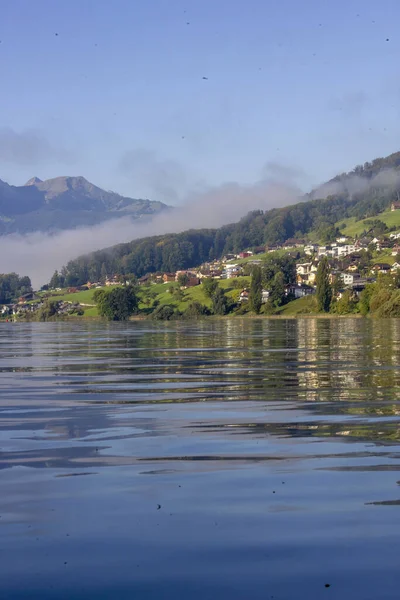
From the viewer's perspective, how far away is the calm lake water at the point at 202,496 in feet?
28.5

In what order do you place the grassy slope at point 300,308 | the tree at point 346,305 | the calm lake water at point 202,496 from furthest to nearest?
1. the grassy slope at point 300,308
2. the tree at point 346,305
3. the calm lake water at point 202,496

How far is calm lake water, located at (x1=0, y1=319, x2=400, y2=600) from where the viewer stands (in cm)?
869

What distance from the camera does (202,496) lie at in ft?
38.4

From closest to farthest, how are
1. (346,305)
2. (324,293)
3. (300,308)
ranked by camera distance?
(346,305), (324,293), (300,308)

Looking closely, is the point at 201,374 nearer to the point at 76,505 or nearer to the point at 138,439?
the point at 138,439

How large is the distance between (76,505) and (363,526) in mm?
3821

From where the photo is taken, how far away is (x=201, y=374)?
31594mm

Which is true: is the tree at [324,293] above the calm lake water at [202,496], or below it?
above

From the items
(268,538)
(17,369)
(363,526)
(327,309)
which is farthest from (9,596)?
(327,309)

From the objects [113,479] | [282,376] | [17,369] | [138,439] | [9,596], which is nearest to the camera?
[9,596]

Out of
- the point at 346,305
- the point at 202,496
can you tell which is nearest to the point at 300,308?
the point at 346,305

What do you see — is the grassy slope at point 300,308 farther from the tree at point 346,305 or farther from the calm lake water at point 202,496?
the calm lake water at point 202,496

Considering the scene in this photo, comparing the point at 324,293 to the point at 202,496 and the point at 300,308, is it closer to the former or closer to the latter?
the point at 300,308

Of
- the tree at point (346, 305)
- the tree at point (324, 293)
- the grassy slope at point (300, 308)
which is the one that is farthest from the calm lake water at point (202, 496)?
the grassy slope at point (300, 308)
